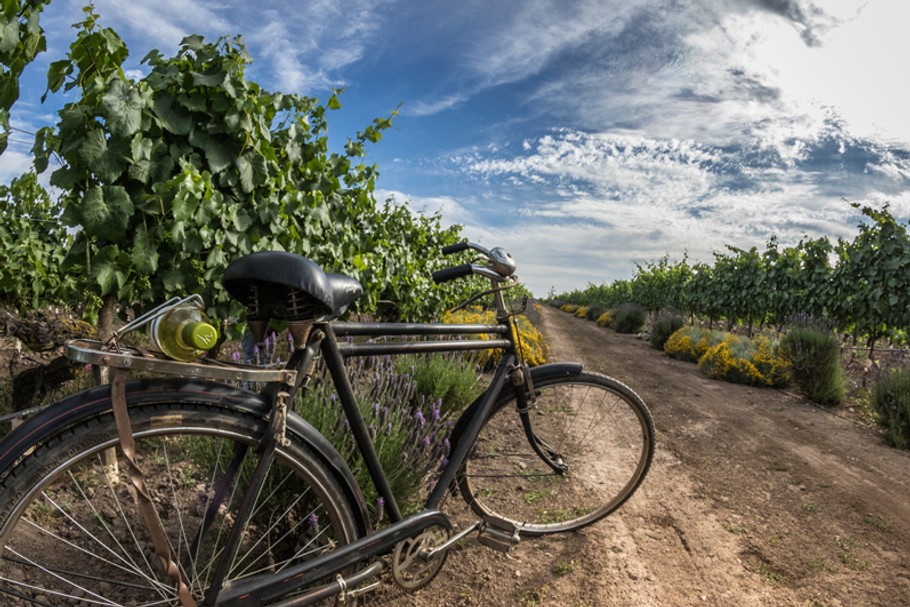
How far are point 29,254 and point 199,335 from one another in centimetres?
745

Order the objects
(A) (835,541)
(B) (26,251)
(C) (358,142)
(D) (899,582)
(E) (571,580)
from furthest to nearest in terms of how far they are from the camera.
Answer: (B) (26,251) → (C) (358,142) → (A) (835,541) → (D) (899,582) → (E) (571,580)

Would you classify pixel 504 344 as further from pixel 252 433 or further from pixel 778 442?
pixel 778 442

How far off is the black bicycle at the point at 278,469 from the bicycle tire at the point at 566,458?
0.01 meters

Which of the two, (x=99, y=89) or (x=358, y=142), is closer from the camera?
(x=99, y=89)

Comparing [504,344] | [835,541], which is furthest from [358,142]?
[835,541]

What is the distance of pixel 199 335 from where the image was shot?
4.46 feet

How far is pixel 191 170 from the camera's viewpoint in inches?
115

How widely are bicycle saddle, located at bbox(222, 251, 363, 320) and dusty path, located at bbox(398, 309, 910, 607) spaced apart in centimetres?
139

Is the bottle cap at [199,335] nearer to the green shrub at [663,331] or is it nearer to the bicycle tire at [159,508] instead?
the bicycle tire at [159,508]

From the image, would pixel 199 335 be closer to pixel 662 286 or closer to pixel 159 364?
pixel 159 364

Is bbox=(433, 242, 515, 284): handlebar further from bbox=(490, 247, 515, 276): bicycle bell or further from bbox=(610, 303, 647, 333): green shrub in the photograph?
bbox=(610, 303, 647, 333): green shrub

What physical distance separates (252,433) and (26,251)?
7.58 meters

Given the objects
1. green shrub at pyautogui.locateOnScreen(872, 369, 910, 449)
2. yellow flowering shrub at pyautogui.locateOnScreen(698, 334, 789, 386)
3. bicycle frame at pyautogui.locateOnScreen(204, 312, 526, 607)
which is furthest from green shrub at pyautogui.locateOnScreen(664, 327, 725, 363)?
bicycle frame at pyautogui.locateOnScreen(204, 312, 526, 607)

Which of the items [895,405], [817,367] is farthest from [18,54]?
[817,367]
